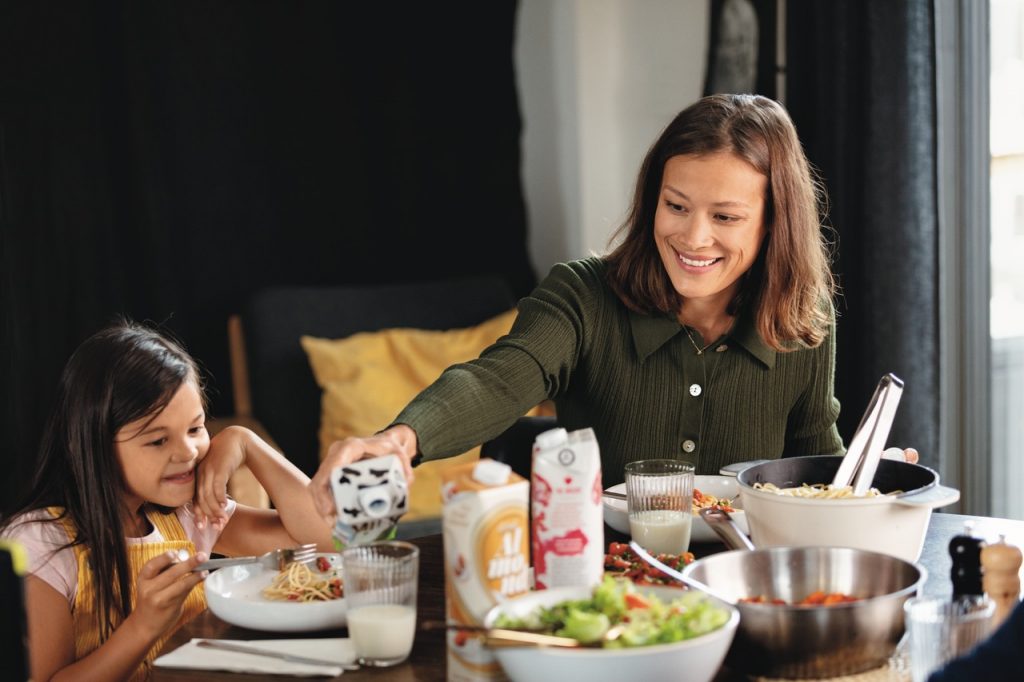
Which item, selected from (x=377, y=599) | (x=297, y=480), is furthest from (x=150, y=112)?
(x=377, y=599)

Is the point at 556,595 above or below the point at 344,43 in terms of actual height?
below

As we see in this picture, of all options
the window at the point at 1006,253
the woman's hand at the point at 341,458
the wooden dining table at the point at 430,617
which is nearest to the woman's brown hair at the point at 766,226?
the wooden dining table at the point at 430,617

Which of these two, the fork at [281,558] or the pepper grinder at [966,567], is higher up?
the pepper grinder at [966,567]

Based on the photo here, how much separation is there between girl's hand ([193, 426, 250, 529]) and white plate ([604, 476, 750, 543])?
0.54m

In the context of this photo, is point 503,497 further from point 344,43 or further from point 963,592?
point 344,43

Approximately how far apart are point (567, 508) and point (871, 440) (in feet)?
1.61

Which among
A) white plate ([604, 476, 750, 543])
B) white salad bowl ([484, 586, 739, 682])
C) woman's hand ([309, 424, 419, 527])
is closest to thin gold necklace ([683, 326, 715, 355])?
white plate ([604, 476, 750, 543])

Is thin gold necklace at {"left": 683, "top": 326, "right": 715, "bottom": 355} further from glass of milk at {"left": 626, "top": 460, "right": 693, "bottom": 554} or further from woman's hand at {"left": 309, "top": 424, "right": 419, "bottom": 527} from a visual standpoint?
woman's hand at {"left": 309, "top": 424, "right": 419, "bottom": 527}

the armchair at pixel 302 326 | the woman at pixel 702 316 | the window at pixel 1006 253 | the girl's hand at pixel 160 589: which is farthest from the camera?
the armchair at pixel 302 326

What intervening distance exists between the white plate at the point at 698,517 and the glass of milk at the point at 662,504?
43 mm

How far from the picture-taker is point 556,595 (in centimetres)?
106

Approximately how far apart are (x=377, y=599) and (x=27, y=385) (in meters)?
2.56

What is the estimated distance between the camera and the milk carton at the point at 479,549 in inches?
40.7

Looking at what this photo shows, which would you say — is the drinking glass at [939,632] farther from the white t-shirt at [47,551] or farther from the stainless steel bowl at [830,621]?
the white t-shirt at [47,551]
